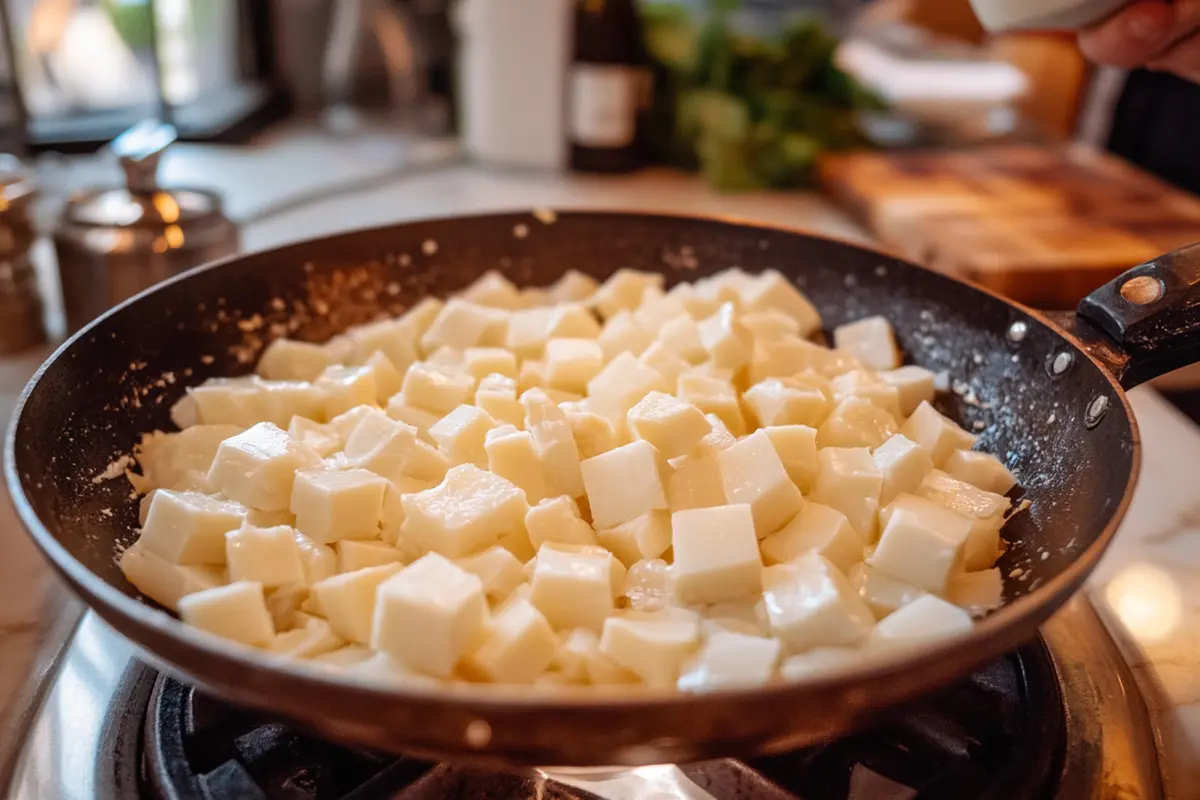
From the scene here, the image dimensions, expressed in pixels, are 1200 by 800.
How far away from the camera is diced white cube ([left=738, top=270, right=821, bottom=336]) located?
125cm

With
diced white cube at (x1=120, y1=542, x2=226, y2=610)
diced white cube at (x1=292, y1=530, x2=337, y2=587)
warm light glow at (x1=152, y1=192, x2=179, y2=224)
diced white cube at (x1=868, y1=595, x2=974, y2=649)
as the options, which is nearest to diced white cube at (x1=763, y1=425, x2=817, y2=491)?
diced white cube at (x1=868, y1=595, x2=974, y2=649)

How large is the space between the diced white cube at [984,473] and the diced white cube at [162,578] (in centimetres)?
74

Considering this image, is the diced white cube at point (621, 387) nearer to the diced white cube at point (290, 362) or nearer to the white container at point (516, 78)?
the diced white cube at point (290, 362)

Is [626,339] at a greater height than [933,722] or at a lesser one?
greater

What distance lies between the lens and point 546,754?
561 millimetres

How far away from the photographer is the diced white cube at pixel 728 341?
1.14 m

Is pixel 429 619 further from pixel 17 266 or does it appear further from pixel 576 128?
pixel 576 128

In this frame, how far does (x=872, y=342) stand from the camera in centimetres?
122

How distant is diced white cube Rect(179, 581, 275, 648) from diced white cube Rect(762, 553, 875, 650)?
407 mm

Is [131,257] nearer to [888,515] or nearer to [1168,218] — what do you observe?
[888,515]

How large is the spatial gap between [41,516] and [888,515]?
71cm

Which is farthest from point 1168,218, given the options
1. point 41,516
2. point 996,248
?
point 41,516

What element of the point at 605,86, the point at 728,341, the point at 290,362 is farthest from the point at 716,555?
the point at 605,86

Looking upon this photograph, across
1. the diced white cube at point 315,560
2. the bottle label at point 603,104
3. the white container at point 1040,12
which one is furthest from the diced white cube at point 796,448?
the bottle label at point 603,104
